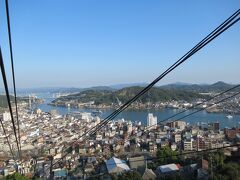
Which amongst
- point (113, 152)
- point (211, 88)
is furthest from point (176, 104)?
point (113, 152)

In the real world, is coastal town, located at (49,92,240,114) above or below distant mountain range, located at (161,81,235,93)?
below

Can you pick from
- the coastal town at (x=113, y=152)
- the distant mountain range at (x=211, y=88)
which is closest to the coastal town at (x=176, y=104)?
the distant mountain range at (x=211, y=88)

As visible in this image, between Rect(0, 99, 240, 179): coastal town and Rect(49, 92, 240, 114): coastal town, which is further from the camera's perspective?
Rect(49, 92, 240, 114): coastal town

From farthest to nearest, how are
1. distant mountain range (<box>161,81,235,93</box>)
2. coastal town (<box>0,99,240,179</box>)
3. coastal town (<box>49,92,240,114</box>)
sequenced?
distant mountain range (<box>161,81,235,93</box>) < coastal town (<box>49,92,240,114</box>) < coastal town (<box>0,99,240,179</box>)

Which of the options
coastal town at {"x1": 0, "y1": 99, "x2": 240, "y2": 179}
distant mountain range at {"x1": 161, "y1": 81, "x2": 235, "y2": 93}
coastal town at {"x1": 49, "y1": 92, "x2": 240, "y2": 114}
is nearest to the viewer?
coastal town at {"x1": 0, "y1": 99, "x2": 240, "y2": 179}

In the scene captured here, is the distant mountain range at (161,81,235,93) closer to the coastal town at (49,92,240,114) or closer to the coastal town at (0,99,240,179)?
the coastal town at (49,92,240,114)

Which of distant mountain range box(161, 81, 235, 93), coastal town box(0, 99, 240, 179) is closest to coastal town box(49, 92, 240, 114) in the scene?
distant mountain range box(161, 81, 235, 93)

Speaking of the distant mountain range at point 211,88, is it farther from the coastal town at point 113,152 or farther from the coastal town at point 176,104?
the coastal town at point 113,152

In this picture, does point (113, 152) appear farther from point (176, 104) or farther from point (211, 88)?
point (211, 88)
